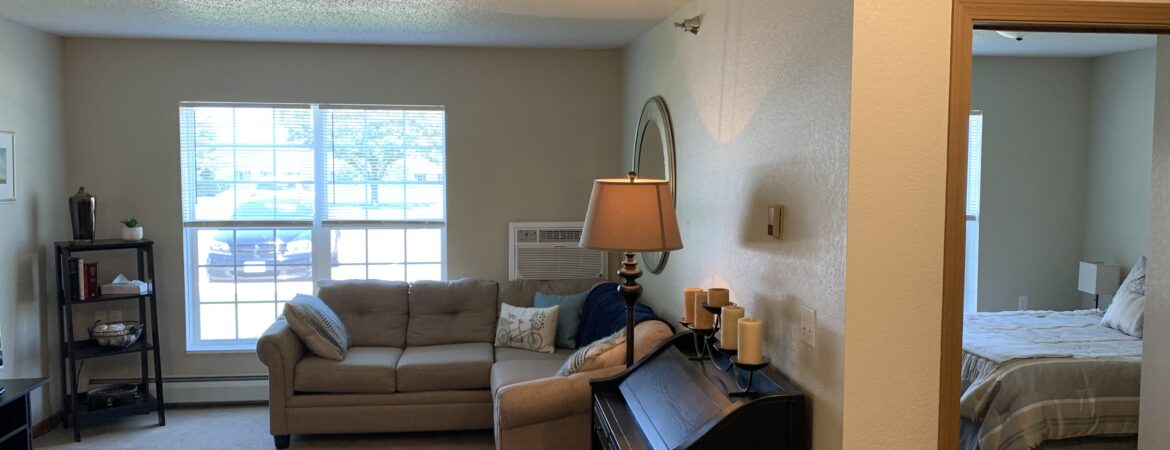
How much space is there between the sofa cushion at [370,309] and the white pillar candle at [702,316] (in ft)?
8.33

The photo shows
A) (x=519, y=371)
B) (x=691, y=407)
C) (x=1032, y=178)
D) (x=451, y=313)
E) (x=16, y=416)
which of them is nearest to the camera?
(x=691, y=407)

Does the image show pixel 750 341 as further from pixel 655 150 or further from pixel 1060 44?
pixel 1060 44

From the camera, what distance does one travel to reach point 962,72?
2172 mm

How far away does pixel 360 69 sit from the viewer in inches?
211

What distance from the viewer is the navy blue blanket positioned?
4391 millimetres

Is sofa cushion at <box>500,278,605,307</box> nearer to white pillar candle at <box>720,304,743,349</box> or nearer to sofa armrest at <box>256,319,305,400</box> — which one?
sofa armrest at <box>256,319,305,400</box>

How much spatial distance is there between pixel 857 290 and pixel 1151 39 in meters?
3.94

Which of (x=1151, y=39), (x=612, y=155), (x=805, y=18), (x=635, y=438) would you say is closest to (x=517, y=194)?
(x=612, y=155)

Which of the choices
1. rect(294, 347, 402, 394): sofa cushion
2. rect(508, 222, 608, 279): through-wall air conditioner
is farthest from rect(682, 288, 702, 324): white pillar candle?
rect(508, 222, 608, 279): through-wall air conditioner

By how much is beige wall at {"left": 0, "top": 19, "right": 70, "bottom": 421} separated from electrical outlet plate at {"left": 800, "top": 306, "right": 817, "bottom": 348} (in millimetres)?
4174

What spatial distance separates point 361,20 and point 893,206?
3181mm

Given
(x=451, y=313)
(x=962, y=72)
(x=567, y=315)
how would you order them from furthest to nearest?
(x=451, y=313)
(x=567, y=315)
(x=962, y=72)

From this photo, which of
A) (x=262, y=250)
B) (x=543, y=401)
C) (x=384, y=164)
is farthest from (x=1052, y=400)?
(x=262, y=250)

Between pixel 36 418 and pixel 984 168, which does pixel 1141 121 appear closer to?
pixel 984 168
